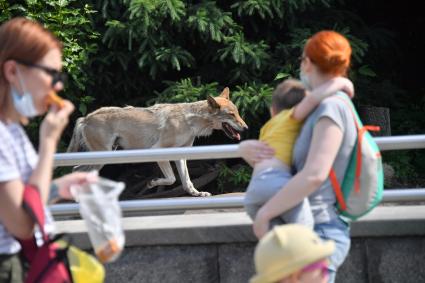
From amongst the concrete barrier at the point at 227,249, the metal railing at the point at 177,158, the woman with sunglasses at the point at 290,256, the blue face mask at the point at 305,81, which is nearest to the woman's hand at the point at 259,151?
the blue face mask at the point at 305,81

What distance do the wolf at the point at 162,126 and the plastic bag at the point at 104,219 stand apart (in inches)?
347

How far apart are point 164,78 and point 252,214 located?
31.7 ft

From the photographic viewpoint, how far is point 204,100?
12289 mm

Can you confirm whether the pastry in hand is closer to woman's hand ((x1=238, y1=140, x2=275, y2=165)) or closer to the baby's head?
woman's hand ((x1=238, y1=140, x2=275, y2=165))

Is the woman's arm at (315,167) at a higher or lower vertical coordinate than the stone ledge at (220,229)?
higher

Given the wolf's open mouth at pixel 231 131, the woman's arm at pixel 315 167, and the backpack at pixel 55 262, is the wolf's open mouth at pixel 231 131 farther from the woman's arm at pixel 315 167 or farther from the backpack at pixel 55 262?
the backpack at pixel 55 262

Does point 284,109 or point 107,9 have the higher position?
point 284,109

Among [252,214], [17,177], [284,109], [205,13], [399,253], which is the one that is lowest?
[205,13]

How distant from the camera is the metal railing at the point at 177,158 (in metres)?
4.65

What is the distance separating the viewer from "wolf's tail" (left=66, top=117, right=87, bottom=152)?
476 inches

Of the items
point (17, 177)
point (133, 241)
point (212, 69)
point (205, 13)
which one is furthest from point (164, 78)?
point (17, 177)

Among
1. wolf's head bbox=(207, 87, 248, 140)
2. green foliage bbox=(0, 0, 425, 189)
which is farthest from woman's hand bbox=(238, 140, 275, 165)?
wolf's head bbox=(207, 87, 248, 140)

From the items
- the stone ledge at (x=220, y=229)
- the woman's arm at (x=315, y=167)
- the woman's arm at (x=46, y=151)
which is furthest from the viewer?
the stone ledge at (x=220, y=229)

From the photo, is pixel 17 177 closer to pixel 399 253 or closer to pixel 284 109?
pixel 284 109
